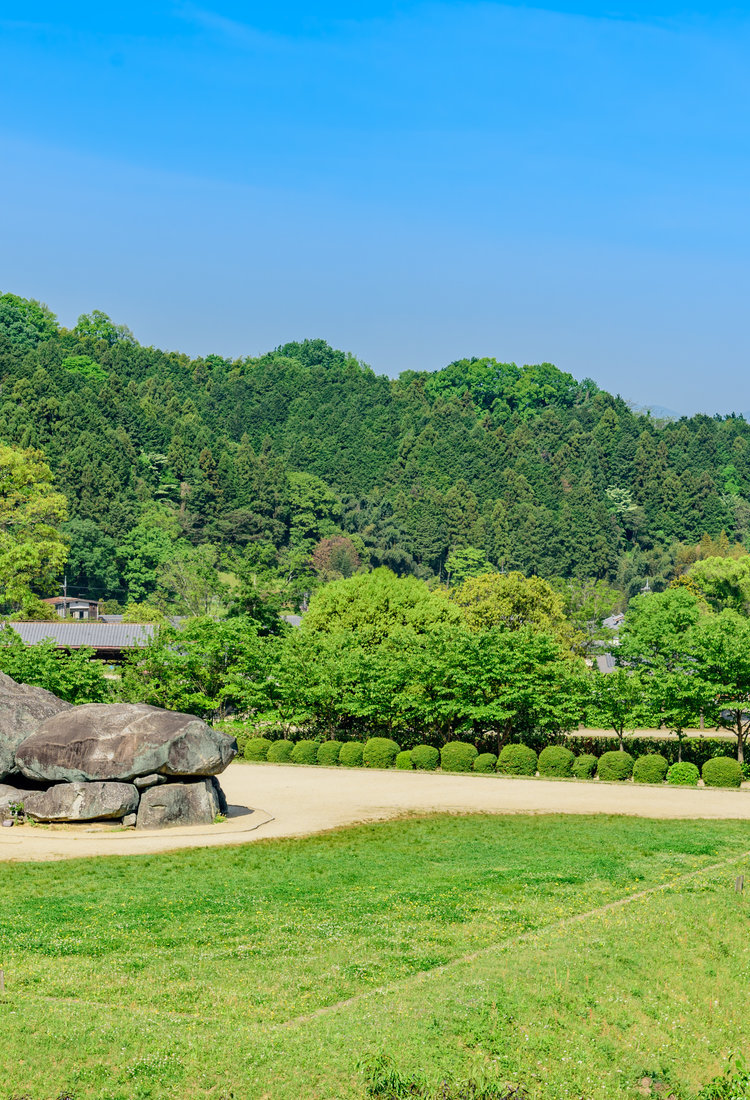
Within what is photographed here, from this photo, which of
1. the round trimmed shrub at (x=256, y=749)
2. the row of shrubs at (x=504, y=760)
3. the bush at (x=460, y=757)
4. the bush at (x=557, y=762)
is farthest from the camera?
the round trimmed shrub at (x=256, y=749)

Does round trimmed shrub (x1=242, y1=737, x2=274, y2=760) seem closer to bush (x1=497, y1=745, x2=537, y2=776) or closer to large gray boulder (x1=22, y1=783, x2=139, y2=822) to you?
bush (x1=497, y1=745, x2=537, y2=776)

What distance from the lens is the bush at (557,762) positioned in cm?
3769

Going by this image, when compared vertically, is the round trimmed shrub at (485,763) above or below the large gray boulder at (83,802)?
below

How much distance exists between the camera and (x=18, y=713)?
94.3 ft

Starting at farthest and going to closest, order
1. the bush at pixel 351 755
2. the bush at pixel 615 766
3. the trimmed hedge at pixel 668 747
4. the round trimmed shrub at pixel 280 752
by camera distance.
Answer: the round trimmed shrub at pixel 280 752 → the bush at pixel 351 755 → the trimmed hedge at pixel 668 747 → the bush at pixel 615 766

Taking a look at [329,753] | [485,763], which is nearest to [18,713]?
[329,753]

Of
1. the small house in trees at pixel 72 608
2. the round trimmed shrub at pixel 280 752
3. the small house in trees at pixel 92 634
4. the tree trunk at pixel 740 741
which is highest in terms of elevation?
the small house in trees at pixel 72 608

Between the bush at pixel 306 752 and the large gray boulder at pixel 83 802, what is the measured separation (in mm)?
14957

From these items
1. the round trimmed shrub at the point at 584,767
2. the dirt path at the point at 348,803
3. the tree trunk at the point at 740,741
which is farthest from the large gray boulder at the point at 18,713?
the tree trunk at the point at 740,741

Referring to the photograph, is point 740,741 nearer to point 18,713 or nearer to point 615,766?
point 615,766

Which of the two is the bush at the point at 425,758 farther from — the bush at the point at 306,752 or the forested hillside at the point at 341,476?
the forested hillside at the point at 341,476

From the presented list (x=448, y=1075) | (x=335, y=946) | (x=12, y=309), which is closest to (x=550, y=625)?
(x=335, y=946)

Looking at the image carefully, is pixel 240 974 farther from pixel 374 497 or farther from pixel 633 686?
pixel 374 497

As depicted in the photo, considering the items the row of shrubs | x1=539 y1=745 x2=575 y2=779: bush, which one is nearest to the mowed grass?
the row of shrubs
